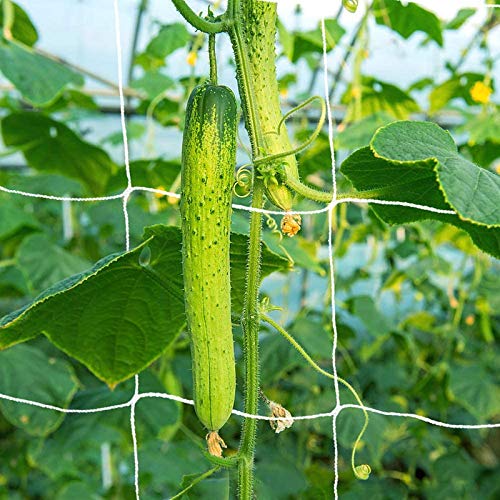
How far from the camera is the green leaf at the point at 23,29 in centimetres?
183

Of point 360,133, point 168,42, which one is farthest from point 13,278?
point 360,133

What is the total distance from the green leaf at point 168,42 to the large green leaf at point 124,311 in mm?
738

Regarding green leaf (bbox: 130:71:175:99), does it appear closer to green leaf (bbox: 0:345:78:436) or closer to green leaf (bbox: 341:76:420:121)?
green leaf (bbox: 341:76:420:121)

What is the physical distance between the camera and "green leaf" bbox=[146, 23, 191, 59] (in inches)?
62.4

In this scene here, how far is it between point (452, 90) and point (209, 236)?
1.51 metres

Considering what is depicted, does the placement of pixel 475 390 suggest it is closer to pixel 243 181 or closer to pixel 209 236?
pixel 243 181

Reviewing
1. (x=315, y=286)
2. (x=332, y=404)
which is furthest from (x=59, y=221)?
(x=332, y=404)

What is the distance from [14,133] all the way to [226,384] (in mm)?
1331

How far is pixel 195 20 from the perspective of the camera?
68 centimetres

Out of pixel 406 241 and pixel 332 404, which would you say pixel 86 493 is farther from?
pixel 406 241

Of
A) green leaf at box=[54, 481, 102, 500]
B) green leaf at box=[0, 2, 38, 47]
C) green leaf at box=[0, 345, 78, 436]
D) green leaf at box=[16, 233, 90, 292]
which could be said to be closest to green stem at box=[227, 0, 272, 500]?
green leaf at box=[0, 345, 78, 436]

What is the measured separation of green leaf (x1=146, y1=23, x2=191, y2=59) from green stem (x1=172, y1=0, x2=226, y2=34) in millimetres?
904

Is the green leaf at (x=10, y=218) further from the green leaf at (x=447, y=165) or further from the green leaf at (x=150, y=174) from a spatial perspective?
the green leaf at (x=447, y=165)

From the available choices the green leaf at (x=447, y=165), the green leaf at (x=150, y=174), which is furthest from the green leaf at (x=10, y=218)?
the green leaf at (x=447, y=165)
